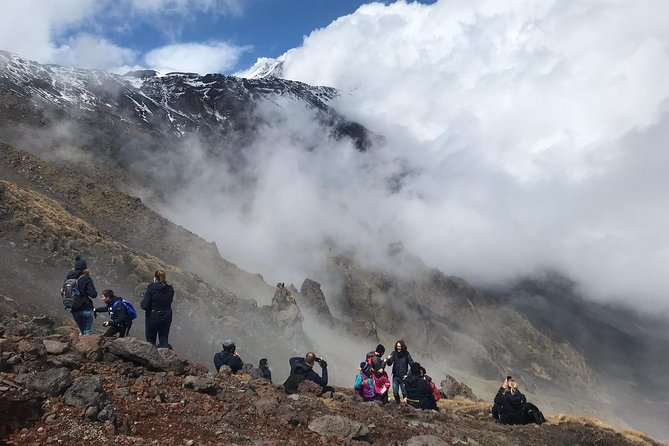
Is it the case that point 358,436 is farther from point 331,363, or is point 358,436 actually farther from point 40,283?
point 331,363

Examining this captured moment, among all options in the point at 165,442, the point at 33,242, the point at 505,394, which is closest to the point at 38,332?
the point at 165,442

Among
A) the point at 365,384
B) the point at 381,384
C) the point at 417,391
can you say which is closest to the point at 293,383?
the point at 365,384

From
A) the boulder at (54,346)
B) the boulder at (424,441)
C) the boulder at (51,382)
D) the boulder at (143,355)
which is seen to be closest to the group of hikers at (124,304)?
the boulder at (143,355)

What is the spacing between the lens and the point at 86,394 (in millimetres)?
10828

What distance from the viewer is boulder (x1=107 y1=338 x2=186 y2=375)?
45.2 feet

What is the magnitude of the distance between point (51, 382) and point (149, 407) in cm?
228

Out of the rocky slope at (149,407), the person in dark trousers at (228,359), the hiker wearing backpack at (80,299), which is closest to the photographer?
the rocky slope at (149,407)

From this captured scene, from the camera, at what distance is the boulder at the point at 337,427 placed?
12.9m

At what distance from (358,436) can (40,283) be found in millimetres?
29383

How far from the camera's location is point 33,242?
126 ft

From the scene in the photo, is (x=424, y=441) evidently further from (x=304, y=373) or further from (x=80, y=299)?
(x=80, y=299)

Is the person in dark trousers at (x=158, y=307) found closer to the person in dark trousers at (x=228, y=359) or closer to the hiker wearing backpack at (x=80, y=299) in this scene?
the hiker wearing backpack at (x=80, y=299)

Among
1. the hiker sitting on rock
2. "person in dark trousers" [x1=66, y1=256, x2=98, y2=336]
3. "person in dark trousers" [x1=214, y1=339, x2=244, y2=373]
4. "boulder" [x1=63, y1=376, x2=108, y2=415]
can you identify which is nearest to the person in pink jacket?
the hiker sitting on rock

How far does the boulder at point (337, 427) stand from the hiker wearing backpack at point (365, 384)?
6.52m
